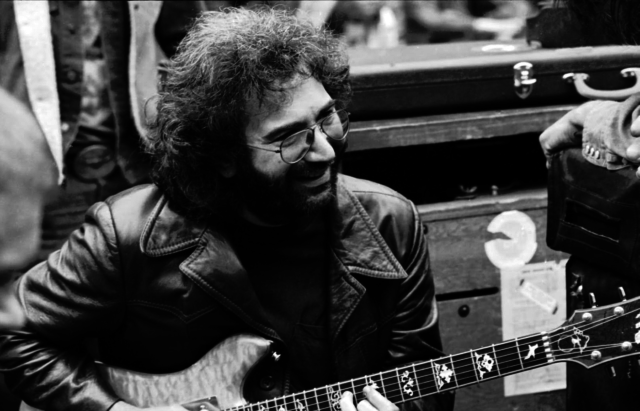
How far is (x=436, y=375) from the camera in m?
2.43

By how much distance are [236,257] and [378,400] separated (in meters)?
0.55

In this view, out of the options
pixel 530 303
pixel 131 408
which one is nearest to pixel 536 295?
pixel 530 303

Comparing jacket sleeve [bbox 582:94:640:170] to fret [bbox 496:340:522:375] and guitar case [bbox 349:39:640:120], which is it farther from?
guitar case [bbox 349:39:640:120]

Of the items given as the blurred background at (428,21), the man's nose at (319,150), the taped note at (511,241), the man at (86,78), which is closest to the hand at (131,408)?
the man's nose at (319,150)

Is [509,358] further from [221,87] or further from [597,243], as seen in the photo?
[221,87]

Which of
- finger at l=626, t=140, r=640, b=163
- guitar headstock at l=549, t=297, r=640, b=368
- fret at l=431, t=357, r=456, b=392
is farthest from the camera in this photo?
fret at l=431, t=357, r=456, b=392

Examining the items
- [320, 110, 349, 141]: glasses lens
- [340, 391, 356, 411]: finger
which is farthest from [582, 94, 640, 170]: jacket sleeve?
[340, 391, 356, 411]: finger

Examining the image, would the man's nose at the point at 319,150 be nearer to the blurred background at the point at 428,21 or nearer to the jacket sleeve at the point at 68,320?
the jacket sleeve at the point at 68,320

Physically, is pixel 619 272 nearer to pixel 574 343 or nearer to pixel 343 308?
pixel 574 343

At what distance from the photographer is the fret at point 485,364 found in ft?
7.81

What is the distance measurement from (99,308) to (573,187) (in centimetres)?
135

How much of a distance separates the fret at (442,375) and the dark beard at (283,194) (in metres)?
0.51

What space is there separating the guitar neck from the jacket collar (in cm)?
18

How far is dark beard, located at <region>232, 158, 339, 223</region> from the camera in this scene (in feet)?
8.21
